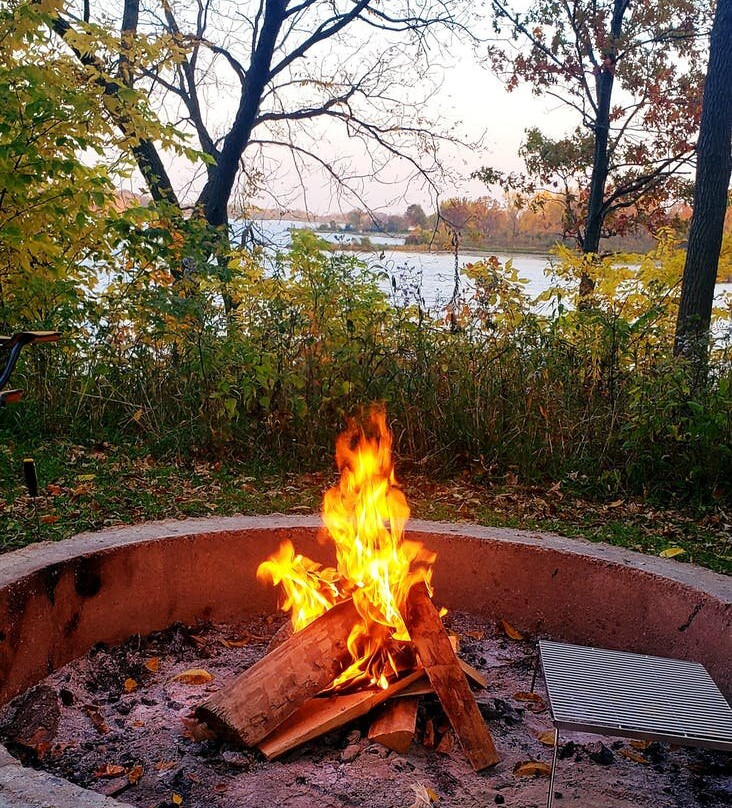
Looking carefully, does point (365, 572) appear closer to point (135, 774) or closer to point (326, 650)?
point (326, 650)

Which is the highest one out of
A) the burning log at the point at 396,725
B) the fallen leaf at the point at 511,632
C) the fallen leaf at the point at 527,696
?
the burning log at the point at 396,725

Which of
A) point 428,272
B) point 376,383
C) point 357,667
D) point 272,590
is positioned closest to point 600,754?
point 357,667

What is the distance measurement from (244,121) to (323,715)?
7.93m

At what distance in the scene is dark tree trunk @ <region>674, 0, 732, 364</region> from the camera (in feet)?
19.9

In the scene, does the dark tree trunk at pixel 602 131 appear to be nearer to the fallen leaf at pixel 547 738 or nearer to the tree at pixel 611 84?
the tree at pixel 611 84

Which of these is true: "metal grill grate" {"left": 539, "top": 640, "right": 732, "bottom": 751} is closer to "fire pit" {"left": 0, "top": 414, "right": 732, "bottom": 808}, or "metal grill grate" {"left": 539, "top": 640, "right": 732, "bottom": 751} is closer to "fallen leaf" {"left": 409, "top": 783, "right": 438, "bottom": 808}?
"fire pit" {"left": 0, "top": 414, "right": 732, "bottom": 808}

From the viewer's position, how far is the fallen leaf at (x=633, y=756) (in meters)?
2.21

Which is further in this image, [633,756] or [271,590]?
[271,590]

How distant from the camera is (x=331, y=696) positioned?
2.32 metres

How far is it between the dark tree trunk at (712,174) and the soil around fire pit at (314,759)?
4.51 meters

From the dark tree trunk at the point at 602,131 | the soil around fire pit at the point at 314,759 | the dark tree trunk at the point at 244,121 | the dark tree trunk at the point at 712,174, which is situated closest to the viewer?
the soil around fire pit at the point at 314,759

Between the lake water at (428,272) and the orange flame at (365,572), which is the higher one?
the lake water at (428,272)

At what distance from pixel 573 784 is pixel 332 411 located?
2.72m

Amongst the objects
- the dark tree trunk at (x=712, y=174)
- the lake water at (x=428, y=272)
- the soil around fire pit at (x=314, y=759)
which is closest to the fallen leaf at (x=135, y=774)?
the soil around fire pit at (x=314, y=759)
